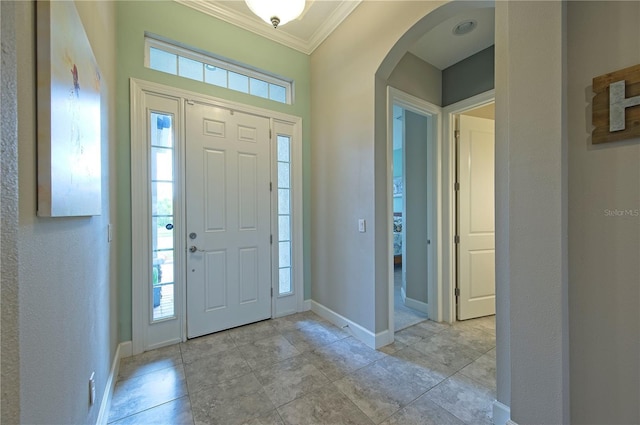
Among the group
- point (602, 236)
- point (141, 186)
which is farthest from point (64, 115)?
point (602, 236)

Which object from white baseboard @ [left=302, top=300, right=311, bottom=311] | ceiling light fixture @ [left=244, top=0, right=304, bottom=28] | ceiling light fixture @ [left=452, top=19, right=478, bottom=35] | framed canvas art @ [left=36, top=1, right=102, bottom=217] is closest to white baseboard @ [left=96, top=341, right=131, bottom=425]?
framed canvas art @ [left=36, top=1, right=102, bottom=217]

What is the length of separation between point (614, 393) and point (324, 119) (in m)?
2.86

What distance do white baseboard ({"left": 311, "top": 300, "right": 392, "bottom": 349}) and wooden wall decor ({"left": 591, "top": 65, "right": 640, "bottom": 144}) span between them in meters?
1.97

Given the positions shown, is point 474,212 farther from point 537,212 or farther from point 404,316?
point 537,212

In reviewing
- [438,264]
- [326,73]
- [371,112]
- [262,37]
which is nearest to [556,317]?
[438,264]

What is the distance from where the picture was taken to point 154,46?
2.34m

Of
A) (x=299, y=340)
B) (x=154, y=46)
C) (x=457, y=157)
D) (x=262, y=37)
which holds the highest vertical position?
(x=262, y=37)

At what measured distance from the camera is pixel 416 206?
10.4 ft

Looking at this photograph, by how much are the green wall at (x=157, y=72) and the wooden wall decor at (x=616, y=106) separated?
253 centimetres

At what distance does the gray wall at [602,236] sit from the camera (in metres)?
1.07

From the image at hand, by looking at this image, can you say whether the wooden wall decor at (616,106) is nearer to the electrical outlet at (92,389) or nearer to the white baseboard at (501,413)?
the white baseboard at (501,413)

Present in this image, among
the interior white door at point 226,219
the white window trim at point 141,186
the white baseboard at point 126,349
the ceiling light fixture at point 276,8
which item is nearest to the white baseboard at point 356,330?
the interior white door at point 226,219

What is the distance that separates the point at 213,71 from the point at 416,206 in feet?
8.98

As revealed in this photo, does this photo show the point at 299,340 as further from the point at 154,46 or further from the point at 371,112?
the point at 154,46
